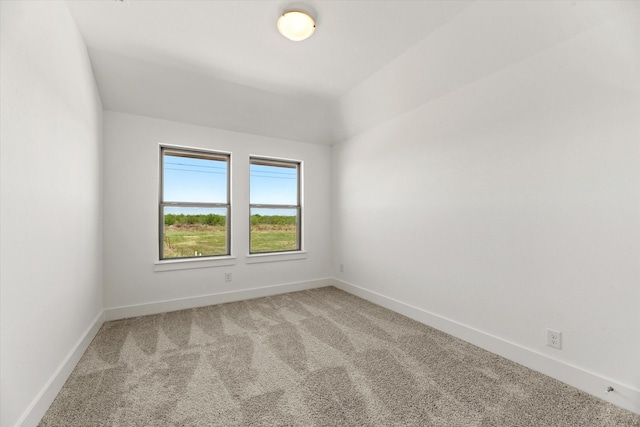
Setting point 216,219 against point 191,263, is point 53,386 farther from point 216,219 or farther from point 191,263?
point 216,219

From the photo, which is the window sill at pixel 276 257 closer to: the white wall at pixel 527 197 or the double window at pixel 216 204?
the double window at pixel 216 204

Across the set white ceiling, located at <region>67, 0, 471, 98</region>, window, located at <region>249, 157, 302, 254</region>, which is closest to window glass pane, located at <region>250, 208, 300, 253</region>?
window, located at <region>249, 157, 302, 254</region>

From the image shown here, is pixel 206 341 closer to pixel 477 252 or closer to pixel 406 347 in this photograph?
pixel 406 347

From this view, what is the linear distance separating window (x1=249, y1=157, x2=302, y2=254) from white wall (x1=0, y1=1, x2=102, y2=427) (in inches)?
78.5

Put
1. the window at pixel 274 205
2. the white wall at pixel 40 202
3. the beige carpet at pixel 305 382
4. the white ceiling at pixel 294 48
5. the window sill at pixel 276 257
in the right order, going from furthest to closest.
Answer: the window at pixel 274 205, the window sill at pixel 276 257, the white ceiling at pixel 294 48, the beige carpet at pixel 305 382, the white wall at pixel 40 202

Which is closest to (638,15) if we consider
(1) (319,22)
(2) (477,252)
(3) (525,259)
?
(3) (525,259)

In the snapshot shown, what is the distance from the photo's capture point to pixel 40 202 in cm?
150

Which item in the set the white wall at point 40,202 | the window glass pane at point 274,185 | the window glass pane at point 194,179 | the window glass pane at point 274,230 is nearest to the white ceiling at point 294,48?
the white wall at point 40,202

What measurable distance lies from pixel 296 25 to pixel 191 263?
9.49 feet

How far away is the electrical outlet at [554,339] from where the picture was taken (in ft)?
6.11

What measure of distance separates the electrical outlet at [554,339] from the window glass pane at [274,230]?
3148 millimetres

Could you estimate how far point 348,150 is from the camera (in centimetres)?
407

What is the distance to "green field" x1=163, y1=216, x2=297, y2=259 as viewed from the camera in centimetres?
346

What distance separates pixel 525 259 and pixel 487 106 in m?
1.31
